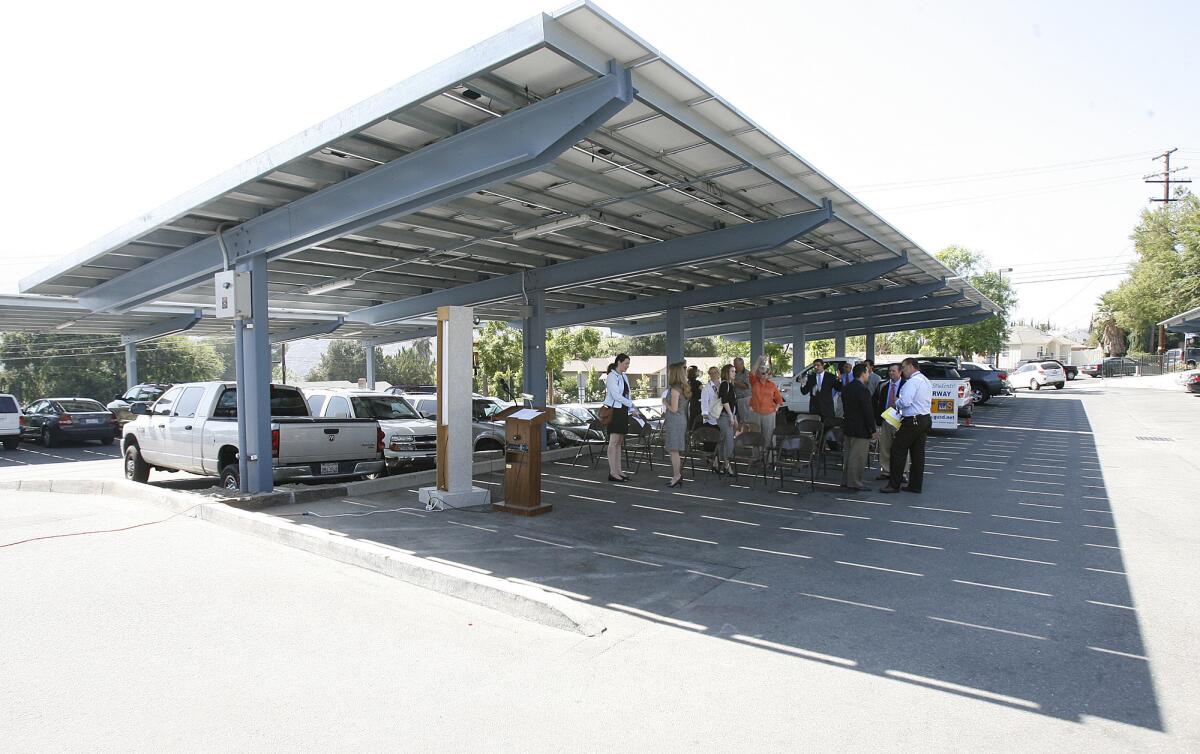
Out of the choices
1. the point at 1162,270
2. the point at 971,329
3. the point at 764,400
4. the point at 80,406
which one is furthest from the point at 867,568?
the point at 1162,270

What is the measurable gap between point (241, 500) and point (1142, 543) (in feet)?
34.3

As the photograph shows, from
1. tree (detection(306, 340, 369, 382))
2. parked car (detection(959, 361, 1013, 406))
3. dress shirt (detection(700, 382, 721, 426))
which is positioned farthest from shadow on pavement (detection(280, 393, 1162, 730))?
tree (detection(306, 340, 369, 382))

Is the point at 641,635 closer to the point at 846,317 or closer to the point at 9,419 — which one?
the point at 9,419

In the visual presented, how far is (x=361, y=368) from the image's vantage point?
8356 cm

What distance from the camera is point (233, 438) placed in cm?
1039

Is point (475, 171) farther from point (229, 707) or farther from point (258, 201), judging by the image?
point (229, 707)

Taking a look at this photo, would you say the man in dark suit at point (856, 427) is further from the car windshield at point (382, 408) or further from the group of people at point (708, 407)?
the car windshield at point (382, 408)

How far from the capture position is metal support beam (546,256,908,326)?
16922mm

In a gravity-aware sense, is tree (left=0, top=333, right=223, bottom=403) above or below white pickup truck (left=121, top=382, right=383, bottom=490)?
above

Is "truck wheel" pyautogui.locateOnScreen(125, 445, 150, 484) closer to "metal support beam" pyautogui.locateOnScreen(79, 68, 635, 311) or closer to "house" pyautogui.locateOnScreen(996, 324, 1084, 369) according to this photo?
"metal support beam" pyautogui.locateOnScreen(79, 68, 635, 311)

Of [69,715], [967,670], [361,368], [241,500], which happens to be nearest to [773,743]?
[967,670]

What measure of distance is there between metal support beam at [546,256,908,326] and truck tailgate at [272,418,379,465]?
1120 centimetres

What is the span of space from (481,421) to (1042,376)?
41343mm

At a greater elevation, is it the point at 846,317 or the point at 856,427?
the point at 846,317
